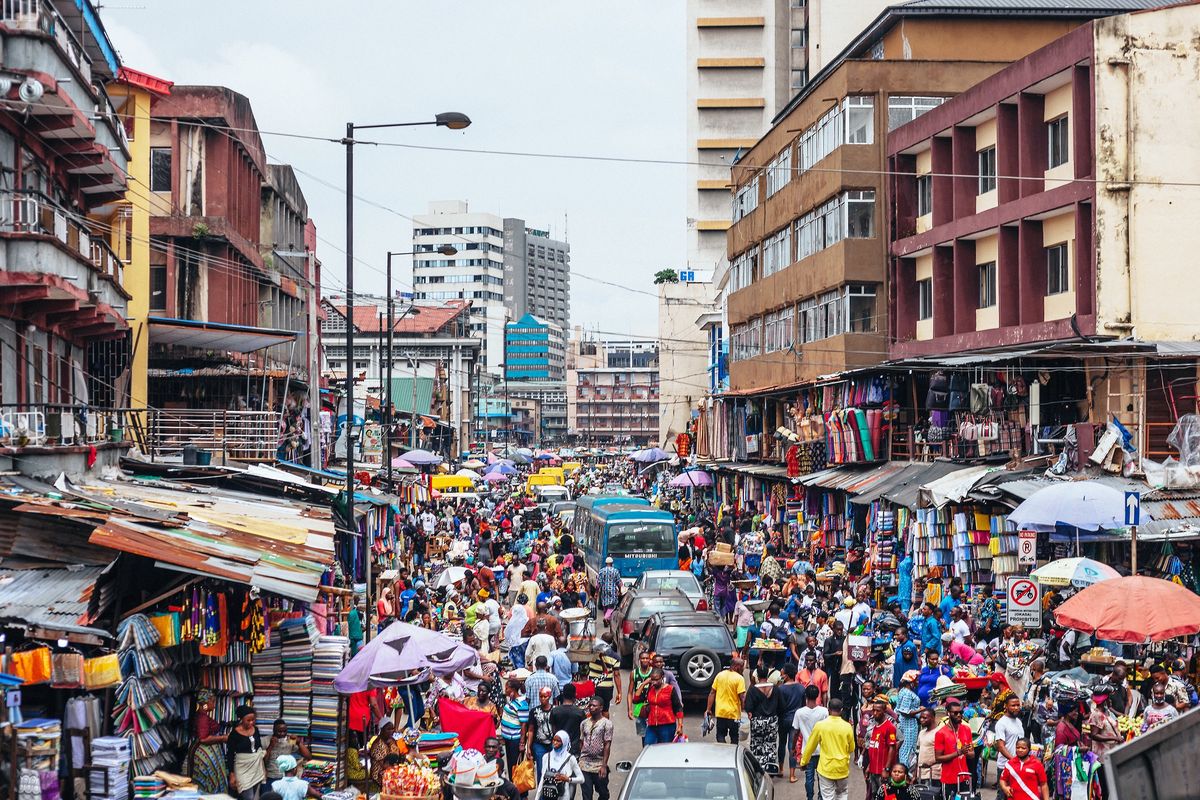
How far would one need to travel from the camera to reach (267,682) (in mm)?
14930

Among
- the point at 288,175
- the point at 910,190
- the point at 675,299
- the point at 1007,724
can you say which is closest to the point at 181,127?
the point at 288,175

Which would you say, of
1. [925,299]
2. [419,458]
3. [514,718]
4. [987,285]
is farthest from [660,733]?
[419,458]

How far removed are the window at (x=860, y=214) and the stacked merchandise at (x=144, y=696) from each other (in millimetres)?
29417

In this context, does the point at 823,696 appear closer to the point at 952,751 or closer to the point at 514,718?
the point at 952,751

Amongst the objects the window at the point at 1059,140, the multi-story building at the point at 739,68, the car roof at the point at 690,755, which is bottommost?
the car roof at the point at 690,755

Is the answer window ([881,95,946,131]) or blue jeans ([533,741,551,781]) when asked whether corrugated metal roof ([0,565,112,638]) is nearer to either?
blue jeans ([533,741,551,781])

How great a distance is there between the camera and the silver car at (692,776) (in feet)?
39.2

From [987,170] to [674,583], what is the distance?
538 inches

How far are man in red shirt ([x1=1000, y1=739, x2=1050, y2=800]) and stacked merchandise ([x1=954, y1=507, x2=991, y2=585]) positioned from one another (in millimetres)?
13622

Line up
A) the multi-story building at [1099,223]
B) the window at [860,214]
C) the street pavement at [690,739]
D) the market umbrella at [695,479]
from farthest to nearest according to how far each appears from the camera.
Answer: the market umbrella at [695,479] → the window at [860,214] → the multi-story building at [1099,223] → the street pavement at [690,739]

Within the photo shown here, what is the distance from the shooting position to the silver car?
471 inches

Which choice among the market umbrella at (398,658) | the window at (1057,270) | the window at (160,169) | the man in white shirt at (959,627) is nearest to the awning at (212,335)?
the window at (160,169)

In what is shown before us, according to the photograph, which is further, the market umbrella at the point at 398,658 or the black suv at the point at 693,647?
the black suv at the point at 693,647

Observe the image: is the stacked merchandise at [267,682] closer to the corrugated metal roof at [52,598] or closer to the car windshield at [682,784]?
the corrugated metal roof at [52,598]
